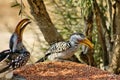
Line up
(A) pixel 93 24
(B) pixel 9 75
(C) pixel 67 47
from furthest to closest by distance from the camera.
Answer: (A) pixel 93 24 < (C) pixel 67 47 < (B) pixel 9 75

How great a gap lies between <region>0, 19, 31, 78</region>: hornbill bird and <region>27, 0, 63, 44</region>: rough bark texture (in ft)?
2.44

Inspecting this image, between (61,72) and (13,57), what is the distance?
13.7 inches

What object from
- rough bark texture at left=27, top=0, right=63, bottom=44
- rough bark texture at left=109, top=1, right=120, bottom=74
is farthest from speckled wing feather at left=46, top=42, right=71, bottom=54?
rough bark texture at left=109, top=1, right=120, bottom=74

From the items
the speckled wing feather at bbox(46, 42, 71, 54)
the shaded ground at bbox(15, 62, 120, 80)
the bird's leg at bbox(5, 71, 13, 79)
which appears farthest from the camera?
the speckled wing feather at bbox(46, 42, 71, 54)

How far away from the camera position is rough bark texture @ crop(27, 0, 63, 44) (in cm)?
405

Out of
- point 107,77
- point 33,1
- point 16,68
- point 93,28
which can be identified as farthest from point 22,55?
point 93,28

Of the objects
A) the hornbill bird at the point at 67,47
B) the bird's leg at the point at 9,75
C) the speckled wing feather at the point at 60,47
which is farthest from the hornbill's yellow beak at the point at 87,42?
the bird's leg at the point at 9,75

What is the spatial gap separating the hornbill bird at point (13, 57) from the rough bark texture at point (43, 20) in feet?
2.44

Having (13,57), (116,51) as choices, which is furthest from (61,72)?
(116,51)

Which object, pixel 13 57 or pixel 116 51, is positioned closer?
pixel 13 57

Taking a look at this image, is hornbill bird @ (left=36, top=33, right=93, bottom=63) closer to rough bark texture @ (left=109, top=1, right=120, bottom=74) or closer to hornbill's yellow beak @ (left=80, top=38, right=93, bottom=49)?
hornbill's yellow beak @ (left=80, top=38, right=93, bottom=49)

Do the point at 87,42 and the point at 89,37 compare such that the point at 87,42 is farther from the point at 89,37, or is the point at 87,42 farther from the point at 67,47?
the point at 89,37

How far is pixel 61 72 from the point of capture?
3197mm

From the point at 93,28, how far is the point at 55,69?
1.53m
